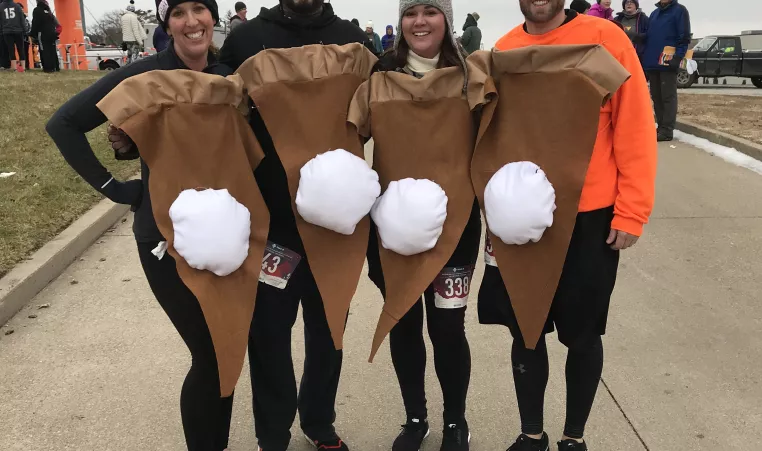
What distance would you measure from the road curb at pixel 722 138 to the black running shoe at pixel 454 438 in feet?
21.2

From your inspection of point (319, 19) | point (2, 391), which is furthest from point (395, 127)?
point (2, 391)

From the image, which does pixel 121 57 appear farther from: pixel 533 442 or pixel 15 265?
pixel 533 442

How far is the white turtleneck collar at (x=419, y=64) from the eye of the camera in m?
2.18

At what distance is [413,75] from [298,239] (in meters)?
0.68

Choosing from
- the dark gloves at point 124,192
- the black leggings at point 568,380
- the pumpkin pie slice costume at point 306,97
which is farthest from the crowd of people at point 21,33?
the black leggings at point 568,380

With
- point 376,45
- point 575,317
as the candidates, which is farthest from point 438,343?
point 376,45

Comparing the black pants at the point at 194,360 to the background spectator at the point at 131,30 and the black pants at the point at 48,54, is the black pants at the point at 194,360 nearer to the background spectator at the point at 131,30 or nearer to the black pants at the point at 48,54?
the background spectator at the point at 131,30

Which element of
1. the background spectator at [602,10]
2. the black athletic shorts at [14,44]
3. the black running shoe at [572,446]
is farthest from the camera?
the black athletic shorts at [14,44]

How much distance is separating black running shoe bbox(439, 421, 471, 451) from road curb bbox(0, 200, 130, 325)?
2705mm

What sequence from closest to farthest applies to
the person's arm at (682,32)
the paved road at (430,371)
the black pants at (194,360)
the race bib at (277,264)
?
the black pants at (194,360), the race bib at (277,264), the paved road at (430,371), the person's arm at (682,32)

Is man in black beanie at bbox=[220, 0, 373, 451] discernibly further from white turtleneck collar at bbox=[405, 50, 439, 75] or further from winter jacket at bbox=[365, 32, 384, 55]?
white turtleneck collar at bbox=[405, 50, 439, 75]

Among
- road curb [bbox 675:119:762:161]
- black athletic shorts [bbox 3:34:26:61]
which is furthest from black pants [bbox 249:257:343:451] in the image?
black athletic shorts [bbox 3:34:26:61]

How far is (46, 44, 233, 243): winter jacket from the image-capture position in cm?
198

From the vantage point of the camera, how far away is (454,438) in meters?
2.59
